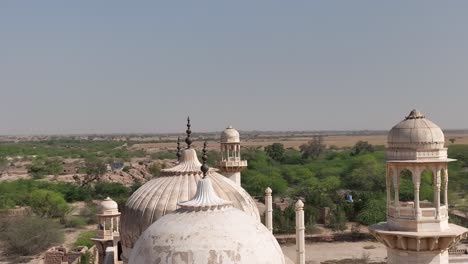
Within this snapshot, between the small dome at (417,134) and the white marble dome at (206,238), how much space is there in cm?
317

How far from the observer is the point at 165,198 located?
9805 millimetres

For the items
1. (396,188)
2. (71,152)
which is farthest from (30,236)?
(71,152)

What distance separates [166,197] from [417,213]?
4398 millimetres

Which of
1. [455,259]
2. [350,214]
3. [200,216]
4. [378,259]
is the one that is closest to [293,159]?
[350,214]

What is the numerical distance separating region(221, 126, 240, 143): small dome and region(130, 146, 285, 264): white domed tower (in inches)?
348

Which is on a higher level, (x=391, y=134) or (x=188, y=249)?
(x=391, y=134)

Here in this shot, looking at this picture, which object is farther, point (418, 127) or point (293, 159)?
point (293, 159)

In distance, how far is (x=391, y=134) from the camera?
30.0 feet

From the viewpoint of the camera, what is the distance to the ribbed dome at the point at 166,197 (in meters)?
9.70

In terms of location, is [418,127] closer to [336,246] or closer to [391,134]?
[391,134]

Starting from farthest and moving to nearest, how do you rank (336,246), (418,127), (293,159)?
(293,159) < (336,246) < (418,127)

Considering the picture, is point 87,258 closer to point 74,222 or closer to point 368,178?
point 74,222

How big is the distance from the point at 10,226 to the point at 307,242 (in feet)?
54.1

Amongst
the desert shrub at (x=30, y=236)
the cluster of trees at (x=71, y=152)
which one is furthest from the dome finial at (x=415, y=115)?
the cluster of trees at (x=71, y=152)
